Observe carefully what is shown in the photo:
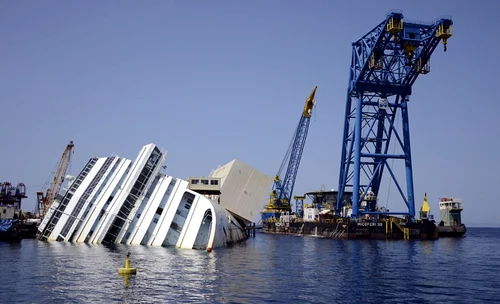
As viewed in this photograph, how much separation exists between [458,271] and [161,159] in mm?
33907

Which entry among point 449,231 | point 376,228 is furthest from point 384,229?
point 449,231

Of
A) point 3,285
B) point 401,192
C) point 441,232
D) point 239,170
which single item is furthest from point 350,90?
point 3,285

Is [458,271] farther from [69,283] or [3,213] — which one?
[3,213]

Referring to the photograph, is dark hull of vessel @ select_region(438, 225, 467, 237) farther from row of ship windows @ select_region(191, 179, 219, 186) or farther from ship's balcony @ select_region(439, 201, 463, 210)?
row of ship windows @ select_region(191, 179, 219, 186)

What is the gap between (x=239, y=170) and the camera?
72.6 meters

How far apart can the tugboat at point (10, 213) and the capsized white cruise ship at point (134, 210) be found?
21.6m

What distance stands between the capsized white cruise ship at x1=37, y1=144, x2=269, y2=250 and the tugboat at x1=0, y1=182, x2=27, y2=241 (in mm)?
21628

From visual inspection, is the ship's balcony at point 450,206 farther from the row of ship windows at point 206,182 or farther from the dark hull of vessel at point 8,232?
the dark hull of vessel at point 8,232

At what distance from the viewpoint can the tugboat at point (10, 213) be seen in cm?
7375

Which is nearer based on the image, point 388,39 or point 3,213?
point 388,39

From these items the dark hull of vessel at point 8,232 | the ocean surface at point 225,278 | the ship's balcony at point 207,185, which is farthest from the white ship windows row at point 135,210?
the dark hull of vessel at point 8,232

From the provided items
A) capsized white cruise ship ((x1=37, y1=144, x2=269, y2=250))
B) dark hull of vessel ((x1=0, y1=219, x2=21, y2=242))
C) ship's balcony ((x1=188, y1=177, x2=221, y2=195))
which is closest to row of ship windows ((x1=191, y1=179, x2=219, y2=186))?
ship's balcony ((x1=188, y1=177, x2=221, y2=195))

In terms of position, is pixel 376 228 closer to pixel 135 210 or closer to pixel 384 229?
pixel 384 229

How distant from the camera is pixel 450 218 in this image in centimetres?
12106
